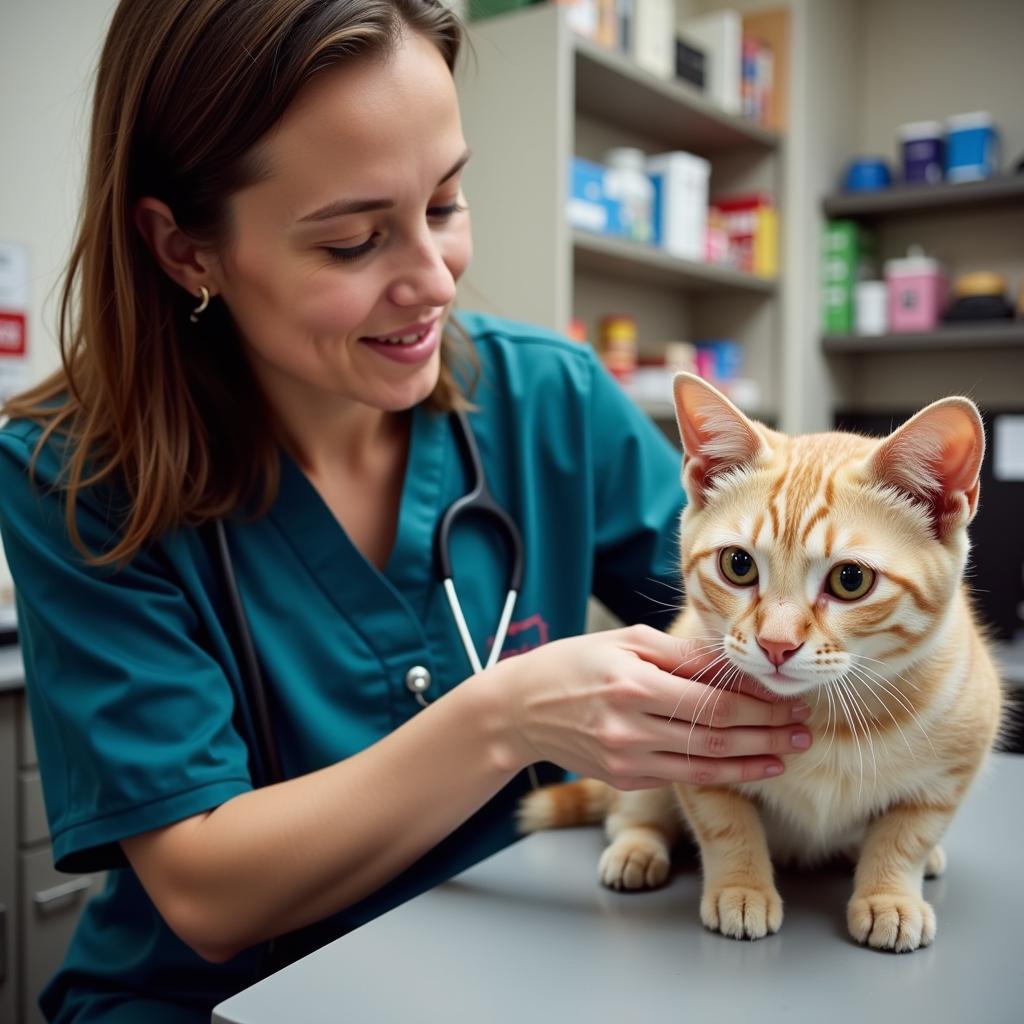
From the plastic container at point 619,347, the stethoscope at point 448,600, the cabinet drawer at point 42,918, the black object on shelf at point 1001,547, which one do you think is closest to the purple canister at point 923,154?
the black object on shelf at point 1001,547

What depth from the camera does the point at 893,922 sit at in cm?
65

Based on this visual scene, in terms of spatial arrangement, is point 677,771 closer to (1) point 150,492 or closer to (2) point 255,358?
(1) point 150,492

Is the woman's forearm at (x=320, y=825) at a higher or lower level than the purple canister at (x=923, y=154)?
lower

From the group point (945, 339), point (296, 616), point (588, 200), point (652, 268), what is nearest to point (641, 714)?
point (296, 616)

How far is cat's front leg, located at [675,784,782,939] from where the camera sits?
670 mm

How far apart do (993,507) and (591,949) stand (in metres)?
2.29

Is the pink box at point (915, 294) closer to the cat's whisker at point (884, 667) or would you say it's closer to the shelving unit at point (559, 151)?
the shelving unit at point (559, 151)

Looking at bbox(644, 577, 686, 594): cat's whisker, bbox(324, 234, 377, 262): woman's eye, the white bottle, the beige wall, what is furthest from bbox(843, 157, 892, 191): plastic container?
bbox(324, 234, 377, 262): woman's eye

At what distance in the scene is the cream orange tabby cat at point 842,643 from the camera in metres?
0.64

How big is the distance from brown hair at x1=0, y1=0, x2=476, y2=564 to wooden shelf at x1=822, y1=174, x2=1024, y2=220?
7.00 feet

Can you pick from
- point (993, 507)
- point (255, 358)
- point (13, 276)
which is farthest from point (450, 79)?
point (993, 507)

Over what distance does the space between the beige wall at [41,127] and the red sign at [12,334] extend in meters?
0.02

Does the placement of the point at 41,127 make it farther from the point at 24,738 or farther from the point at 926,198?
the point at 926,198

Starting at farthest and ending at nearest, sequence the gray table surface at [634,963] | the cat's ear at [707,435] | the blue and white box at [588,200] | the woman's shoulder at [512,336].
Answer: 1. the blue and white box at [588,200]
2. the woman's shoulder at [512,336]
3. the cat's ear at [707,435]
4. the gray table surface at [634,963]
